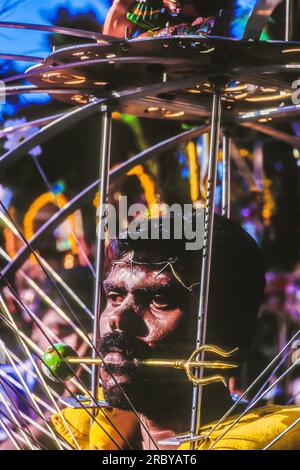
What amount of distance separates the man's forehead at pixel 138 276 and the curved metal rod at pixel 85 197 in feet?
1.16

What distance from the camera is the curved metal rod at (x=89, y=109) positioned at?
5.16 ft

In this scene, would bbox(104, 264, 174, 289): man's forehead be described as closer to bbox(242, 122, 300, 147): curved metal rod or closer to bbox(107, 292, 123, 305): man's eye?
bbox(107, 292, 123, 305): man's eye

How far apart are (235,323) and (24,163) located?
193 centimetres

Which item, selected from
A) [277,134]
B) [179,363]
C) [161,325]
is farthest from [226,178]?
[179,363]

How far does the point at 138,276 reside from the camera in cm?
173

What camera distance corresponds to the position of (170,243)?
173cm

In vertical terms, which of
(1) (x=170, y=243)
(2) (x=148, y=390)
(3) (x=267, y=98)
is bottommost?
(2) (x=148, y=390)

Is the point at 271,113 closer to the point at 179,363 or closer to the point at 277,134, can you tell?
the point at 277,134

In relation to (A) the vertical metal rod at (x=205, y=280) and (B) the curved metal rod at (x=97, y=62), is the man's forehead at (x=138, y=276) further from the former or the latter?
(B) the curved metal rod at (x=97, y=62)

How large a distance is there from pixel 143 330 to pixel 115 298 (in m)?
0.10

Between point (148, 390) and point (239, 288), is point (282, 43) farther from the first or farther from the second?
point (148, 390)

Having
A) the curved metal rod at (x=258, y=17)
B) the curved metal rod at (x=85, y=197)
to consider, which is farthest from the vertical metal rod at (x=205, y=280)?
the curved metal rod at (x=85, y=197)

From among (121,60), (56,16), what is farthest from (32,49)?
(121,60)

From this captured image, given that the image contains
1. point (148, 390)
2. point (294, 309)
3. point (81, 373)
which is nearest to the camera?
point (148, 390)
